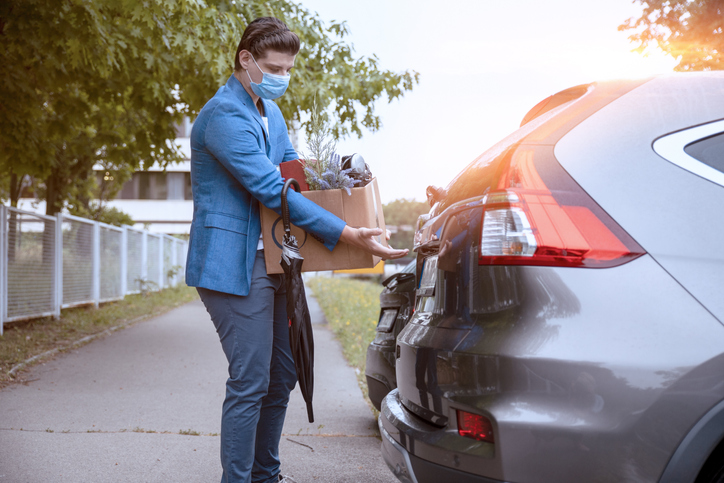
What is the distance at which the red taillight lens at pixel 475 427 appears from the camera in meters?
1.75

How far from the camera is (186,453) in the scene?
3871 mm

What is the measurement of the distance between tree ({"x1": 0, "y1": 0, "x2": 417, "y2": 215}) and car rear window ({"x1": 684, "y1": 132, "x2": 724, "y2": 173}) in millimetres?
3986

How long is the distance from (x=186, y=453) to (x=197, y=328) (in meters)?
6.98

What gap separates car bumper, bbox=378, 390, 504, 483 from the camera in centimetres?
181

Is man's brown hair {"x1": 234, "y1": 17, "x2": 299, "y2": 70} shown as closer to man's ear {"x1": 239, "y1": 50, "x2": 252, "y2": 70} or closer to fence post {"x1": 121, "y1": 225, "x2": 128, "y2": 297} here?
man's ear {"x1": 239, "y1": 50, "x2": 252, "y2": 70}

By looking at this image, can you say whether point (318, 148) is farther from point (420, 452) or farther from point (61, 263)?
point (61, 263)

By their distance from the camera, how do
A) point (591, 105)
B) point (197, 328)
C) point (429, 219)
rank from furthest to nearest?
point (197, 328)
point (429, 219)
point (591, 105)

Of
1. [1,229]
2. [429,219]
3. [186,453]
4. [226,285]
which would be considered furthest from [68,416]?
[1,229]

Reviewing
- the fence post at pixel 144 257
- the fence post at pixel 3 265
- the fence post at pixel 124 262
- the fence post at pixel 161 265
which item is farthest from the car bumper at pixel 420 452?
the fence post at pixel 161 265

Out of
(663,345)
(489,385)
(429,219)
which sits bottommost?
(489,385)

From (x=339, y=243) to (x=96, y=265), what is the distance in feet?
37.6

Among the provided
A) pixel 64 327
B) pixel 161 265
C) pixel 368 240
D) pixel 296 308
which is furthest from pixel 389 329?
pixel 161 265

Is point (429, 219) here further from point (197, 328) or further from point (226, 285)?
point (197, 328)

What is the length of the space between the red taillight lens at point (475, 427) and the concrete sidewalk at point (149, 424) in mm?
1876
